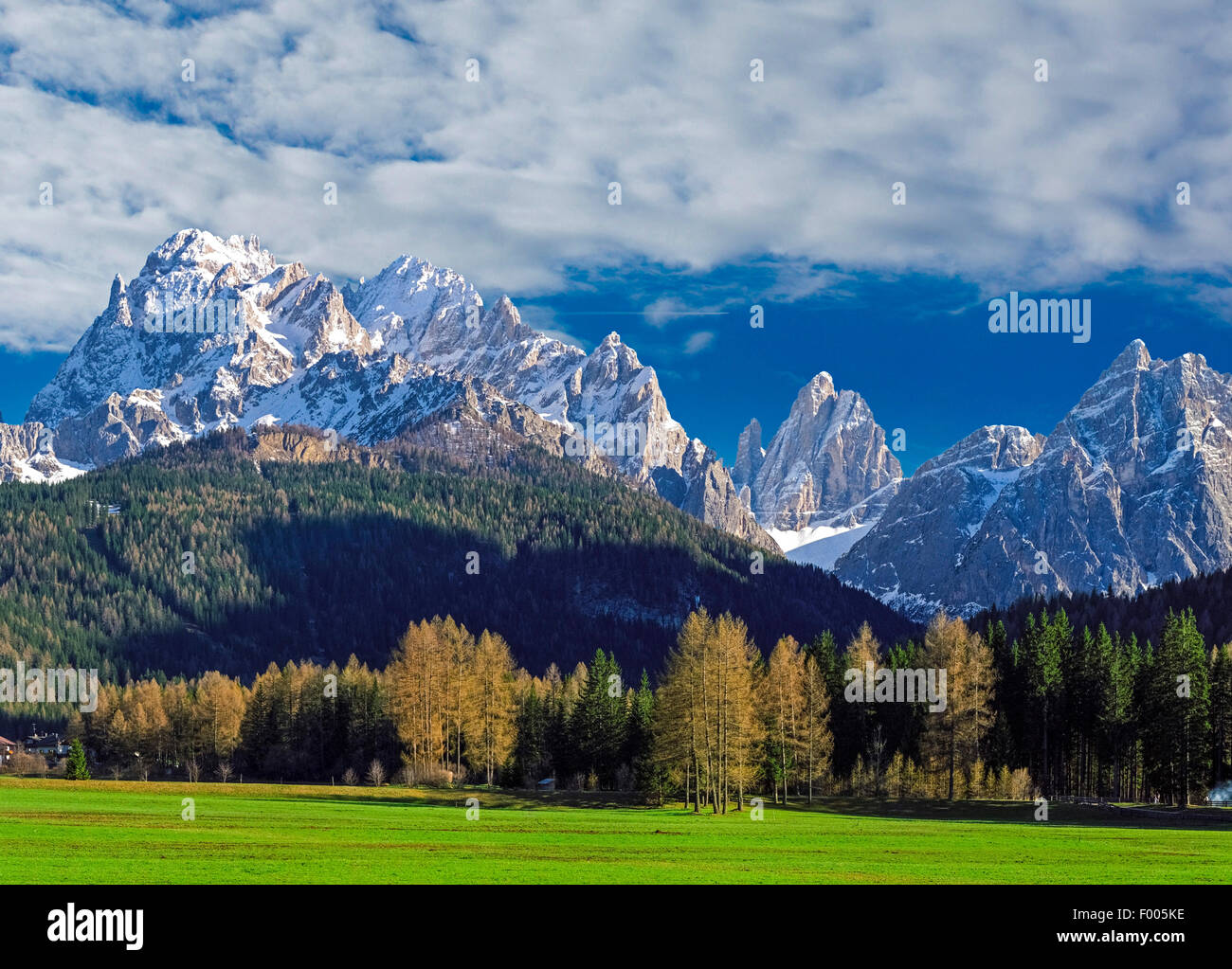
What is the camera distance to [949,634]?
9725cm

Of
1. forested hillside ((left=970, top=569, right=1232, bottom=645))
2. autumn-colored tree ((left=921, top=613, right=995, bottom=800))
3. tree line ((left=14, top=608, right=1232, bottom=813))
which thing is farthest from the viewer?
forested hillside ((left=970, top=569, right=1232, bottom=645))

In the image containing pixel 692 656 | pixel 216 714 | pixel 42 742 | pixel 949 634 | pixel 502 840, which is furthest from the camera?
pixel 42 742

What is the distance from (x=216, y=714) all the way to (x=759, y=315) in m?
86.3

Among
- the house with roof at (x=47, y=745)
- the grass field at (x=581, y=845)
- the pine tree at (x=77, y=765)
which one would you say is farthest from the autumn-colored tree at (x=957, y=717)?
the house with roof at (x=47, y=745)

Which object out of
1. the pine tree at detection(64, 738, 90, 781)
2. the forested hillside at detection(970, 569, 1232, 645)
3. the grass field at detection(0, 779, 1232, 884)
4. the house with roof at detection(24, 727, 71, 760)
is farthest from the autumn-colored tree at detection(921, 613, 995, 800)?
the house with roof at detection(24, 727, 71, 760)

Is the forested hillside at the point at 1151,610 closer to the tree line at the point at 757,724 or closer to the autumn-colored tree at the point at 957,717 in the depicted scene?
the tree line at the point at 757,724

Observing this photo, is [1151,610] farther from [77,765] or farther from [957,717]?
[77,765]

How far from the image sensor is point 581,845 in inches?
1987

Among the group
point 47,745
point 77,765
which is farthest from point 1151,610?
point 47,745

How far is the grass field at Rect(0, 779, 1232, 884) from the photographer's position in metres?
39.6

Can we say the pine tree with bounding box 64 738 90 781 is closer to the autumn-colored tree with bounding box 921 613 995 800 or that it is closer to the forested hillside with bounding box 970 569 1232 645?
the autumn-colored tree with bounding box 921 613 995 800

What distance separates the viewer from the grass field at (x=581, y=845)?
39.6 metres
